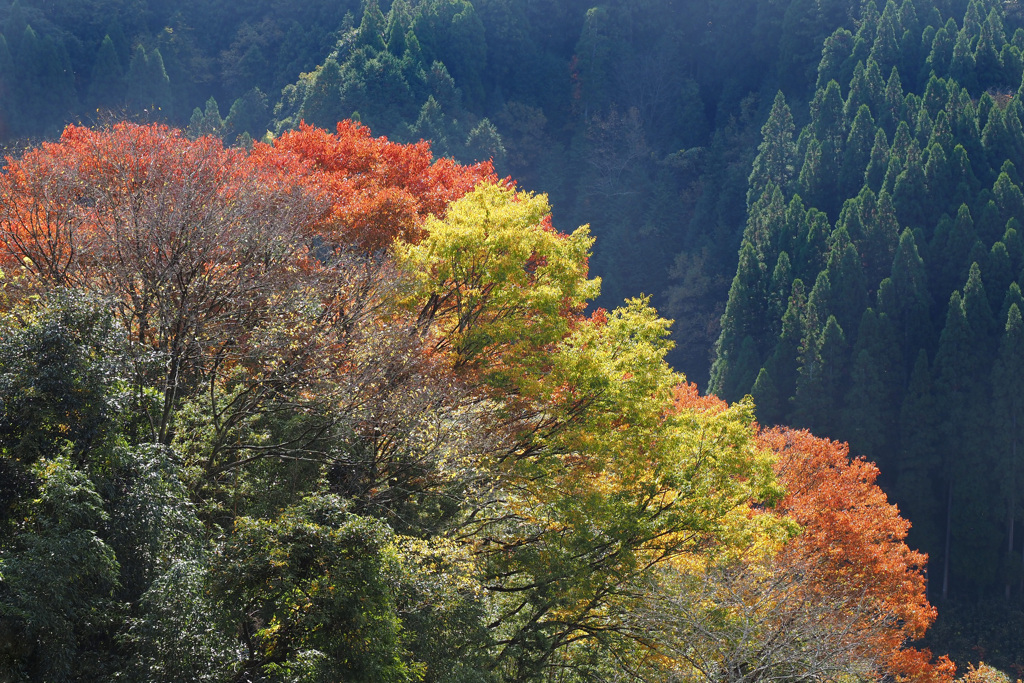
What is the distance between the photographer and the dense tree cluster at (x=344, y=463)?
10.3m

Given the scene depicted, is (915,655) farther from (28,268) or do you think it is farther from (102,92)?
(102,92)

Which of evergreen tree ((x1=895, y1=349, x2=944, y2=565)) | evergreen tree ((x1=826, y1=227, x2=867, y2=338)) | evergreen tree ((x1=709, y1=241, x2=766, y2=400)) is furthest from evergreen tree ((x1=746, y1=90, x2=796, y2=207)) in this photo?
evergreen tree ((x1=895, y1=349, x2=944, y2=565))

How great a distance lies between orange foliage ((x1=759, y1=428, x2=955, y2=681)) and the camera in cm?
2495

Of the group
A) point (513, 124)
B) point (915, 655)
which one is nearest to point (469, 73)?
point (513, 124)

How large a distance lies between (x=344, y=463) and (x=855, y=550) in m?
17.8

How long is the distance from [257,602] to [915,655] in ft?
71.8

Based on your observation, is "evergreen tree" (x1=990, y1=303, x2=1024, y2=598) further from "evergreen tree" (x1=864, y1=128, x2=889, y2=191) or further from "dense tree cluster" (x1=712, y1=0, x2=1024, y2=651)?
"evergreen tree" (x1=864, y1=128, x2=889, y2=191)

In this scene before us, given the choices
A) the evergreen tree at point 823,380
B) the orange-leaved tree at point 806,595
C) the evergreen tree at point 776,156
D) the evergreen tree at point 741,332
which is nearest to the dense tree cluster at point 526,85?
the evergreen tree at point 776,156

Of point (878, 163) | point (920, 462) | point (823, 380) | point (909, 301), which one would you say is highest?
point (878, 163)

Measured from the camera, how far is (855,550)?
26.8 m

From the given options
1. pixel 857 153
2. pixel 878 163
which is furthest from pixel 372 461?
pixel 857 153

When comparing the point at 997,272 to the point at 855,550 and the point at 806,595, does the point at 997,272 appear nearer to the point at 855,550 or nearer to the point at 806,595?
the point at 855,550

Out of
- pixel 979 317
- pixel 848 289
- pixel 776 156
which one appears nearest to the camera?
pixel 979 317

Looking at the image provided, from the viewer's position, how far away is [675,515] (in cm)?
1559
